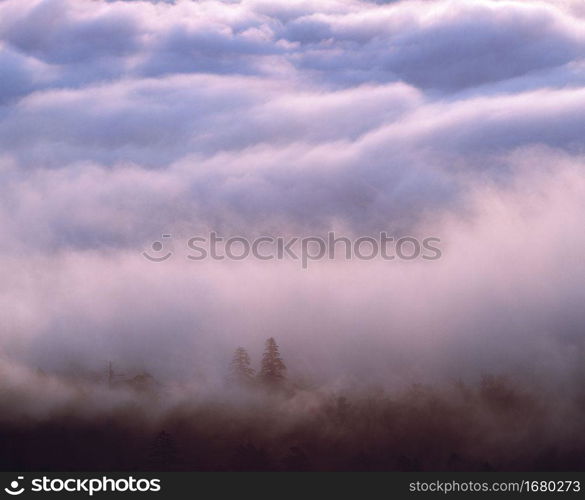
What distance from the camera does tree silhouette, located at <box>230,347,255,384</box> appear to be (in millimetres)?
85250

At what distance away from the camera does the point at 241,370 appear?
3484 inches

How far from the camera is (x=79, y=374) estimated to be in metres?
91.3

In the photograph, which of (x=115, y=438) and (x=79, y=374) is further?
(x=79, y=374)

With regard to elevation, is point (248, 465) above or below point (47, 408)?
below

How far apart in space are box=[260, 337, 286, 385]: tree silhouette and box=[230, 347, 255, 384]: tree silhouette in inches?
48.9

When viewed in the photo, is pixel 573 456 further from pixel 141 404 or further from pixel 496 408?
pixel 141 404

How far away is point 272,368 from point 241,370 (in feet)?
9.74

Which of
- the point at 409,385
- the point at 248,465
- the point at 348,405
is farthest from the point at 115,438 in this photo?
the point at 409,385

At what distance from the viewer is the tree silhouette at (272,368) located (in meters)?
85.6

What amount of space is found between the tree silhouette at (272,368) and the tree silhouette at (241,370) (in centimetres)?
124

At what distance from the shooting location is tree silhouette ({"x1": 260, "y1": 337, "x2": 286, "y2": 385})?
8556 centimetres

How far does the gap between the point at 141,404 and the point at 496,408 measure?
32.6m

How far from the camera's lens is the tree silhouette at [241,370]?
8525 cm

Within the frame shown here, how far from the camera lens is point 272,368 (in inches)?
3467
